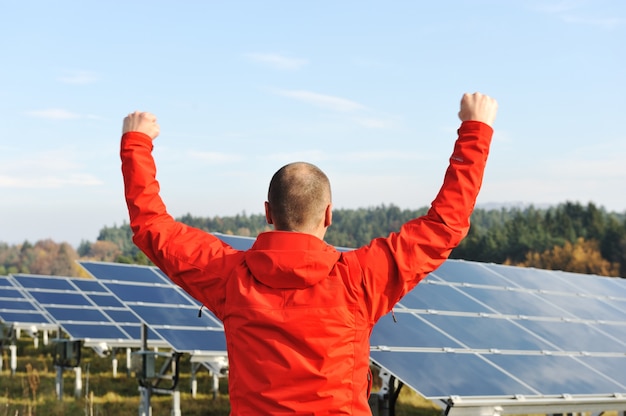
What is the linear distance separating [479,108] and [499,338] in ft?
21.3

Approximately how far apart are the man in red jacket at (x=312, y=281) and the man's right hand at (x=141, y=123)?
47cm

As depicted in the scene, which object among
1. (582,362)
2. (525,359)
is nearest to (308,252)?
(525,359)

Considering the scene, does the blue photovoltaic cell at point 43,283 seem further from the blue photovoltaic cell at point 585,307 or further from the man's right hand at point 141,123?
the man's right hand at point 141,123

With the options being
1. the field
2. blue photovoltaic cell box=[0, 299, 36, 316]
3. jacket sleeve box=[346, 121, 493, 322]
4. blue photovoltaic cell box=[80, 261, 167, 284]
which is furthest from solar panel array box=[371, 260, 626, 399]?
blue photovoltaic cell box=[0, 299, 36, 316]

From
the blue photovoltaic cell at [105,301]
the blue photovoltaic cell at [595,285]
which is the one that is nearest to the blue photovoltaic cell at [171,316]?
the blue photovoltaic cell at [595,285]

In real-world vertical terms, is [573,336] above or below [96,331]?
above

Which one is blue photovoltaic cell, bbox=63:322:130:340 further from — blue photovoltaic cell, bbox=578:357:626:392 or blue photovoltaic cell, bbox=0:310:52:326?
blue photovoltaic cell, bbox=578:357:626:392

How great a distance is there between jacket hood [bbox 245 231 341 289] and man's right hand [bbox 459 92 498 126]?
0.72m

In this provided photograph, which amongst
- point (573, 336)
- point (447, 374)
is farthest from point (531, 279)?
point (447, 374)

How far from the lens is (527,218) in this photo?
7656cm

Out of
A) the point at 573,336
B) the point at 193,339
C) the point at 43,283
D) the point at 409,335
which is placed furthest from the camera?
the point at 43,283

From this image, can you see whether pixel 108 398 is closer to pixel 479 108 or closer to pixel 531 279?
pixel 531 279

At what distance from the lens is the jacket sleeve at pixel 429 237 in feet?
10.5

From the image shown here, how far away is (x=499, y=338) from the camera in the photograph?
30.9ft
